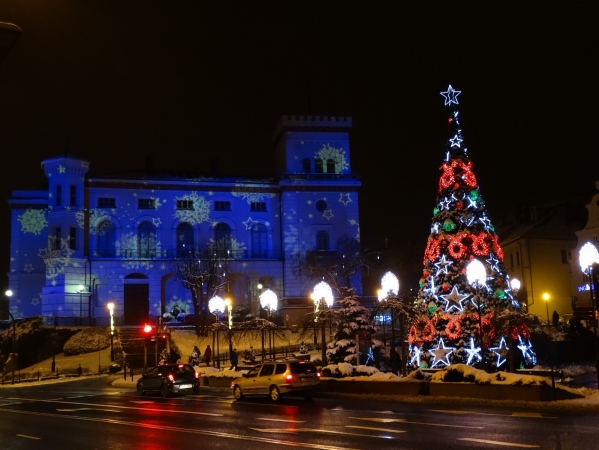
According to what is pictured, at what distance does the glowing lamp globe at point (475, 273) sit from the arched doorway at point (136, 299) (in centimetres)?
4398

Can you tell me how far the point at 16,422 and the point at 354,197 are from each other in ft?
174

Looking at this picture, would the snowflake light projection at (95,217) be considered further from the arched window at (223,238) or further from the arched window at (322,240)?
the arched window at (322,240)

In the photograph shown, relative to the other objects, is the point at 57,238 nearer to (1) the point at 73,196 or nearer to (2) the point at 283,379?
(1) the point at 73,196

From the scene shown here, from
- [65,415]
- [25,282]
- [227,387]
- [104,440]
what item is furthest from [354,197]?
[104,440]

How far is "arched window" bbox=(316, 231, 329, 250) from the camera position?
70625mm

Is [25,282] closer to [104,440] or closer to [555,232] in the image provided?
[555,232]

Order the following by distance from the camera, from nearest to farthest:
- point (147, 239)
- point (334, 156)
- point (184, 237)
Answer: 1. point (147, 239)
2. point (184, 237)
3. point (334, 156)

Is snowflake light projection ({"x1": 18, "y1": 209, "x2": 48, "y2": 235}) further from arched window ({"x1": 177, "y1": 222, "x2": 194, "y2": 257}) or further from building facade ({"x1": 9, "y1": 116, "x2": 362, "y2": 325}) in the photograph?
arched window ({"x1": 177, "y1": 222, "x2": 194, "y2": 257})

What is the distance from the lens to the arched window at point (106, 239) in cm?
6762

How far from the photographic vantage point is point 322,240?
7081 centimetres

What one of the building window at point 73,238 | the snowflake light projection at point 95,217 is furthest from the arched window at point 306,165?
the building window at point 73,238

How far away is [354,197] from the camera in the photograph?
71.2m

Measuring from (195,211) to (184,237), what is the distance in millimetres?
2667

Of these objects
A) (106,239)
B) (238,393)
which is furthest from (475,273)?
(106,239)
